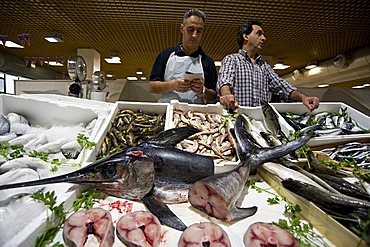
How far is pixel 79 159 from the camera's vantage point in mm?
1286

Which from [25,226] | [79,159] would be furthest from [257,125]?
[25,226]

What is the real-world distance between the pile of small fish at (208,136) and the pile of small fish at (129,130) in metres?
0.15

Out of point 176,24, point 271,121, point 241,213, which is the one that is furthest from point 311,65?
point 241,213

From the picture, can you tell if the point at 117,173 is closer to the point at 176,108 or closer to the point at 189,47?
the point at 176,108

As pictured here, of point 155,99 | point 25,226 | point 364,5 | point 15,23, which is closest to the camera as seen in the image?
point 25,226

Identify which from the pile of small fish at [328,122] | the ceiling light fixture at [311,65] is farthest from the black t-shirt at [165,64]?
the ceiling light fixture at [311,65]

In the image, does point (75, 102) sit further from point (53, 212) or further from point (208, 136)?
point (53, 212)

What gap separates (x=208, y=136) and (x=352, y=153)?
3.20 ft

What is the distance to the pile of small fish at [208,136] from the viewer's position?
1.52m

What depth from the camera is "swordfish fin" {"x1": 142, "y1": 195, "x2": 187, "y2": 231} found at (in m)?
0.89

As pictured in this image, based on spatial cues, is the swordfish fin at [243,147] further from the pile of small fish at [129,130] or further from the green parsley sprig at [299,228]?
the pile of small fish at [129,130]

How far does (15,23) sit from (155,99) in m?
4.33

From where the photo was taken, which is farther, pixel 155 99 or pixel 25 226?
pixel 155 99

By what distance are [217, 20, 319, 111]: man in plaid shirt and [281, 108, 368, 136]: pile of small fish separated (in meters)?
0.36
